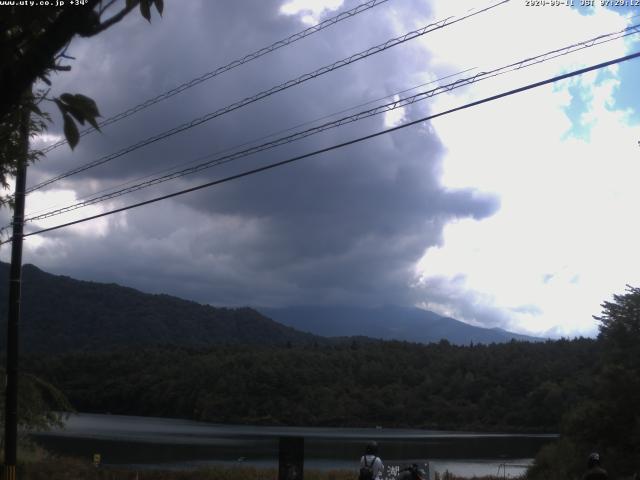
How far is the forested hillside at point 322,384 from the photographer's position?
10169cm

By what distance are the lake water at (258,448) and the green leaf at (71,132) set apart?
39650 mm

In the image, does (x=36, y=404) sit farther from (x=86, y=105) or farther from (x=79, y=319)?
(x=79, y=319)

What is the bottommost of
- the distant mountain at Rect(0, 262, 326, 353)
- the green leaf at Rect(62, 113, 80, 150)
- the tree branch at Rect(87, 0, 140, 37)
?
the green leaf at Rect(62, 113, 80, 150)

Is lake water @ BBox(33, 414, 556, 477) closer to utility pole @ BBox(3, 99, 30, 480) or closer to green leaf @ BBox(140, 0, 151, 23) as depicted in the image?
utility pole @ BBox(3, 99, 30, 480)

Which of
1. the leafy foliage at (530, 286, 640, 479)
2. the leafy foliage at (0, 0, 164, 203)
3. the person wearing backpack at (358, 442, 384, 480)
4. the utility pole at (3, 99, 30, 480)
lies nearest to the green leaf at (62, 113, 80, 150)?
the leafy foliage at (0, 0, 164, 203)

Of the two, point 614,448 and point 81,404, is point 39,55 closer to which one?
point 614,448

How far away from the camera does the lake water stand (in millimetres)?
49781

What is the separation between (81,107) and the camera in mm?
3830

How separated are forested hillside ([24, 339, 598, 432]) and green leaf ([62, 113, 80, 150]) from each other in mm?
96528

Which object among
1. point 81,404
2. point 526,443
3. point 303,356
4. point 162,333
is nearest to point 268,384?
point 303,356

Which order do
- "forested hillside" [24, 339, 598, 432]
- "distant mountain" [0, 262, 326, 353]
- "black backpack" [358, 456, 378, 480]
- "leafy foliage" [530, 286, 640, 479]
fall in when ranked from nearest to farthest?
"black backpack" [358, 456, 378, 480], "leafy foliage" [530, 286, 640, 479], "forested hillside" [24, 339, 598, 432], "distant mountain" [0, 262, 326, 353]

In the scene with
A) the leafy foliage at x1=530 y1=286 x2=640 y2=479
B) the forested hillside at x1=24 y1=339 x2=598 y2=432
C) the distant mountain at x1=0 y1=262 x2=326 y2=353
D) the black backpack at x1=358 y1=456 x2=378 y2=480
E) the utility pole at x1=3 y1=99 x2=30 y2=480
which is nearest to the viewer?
the black backpack at x1=358 y1=456 x2=378 y2=480

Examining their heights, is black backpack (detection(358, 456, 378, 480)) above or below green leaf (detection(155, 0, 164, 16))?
below

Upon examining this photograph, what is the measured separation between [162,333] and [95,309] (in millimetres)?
17337
